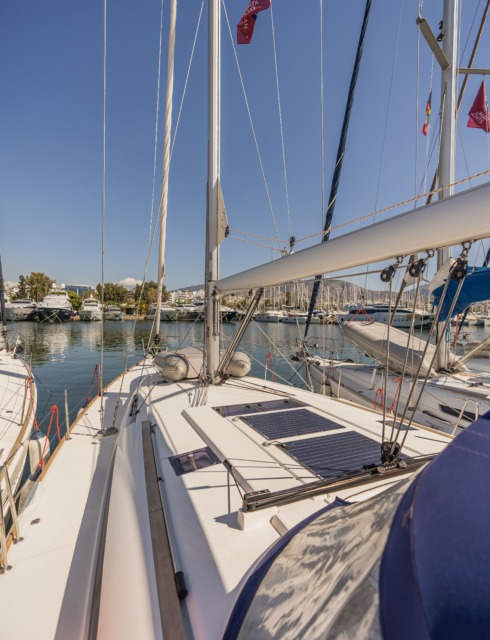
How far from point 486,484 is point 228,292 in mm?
3787

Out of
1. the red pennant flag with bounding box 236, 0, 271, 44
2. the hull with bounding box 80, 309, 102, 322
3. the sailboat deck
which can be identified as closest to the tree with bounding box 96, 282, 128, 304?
the hull with bounding box 80, 309, 102, 322

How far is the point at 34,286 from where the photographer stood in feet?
199

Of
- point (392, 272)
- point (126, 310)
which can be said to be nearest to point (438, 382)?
point (392, 272)

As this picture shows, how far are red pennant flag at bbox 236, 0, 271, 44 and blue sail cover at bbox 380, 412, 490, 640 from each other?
724 centimetres

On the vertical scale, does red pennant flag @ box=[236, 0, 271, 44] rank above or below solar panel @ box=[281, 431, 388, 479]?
above

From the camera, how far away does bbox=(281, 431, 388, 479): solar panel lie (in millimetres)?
2227

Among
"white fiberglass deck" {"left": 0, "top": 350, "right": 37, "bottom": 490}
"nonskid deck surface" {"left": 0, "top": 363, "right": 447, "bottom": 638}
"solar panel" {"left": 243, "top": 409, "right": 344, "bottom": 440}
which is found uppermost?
"solar panel" {"left": 243, "top": 409, "right": 344, "bottom": 440}

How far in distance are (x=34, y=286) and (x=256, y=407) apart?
235 feet

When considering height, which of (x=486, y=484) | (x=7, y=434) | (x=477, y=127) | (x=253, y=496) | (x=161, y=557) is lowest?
(x=7, y=434)

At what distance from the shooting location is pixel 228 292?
426 centimetres

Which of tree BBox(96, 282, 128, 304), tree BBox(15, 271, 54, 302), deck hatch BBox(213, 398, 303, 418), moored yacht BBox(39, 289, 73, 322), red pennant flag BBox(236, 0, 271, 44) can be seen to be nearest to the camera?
deck hatch BBox(213, 398, 303, 418)

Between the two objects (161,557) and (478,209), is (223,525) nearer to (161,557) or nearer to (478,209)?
(161,557)

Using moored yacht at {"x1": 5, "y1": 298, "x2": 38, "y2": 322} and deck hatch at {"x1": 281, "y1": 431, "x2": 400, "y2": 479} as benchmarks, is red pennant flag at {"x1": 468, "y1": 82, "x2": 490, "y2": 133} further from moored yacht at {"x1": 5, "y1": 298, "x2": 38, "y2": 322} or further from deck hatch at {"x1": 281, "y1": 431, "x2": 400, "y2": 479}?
moored yacht at {"x1": 5, "y1": 298, "x2": 38, "y2": 322}

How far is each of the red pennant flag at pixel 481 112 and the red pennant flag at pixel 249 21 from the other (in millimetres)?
6990
